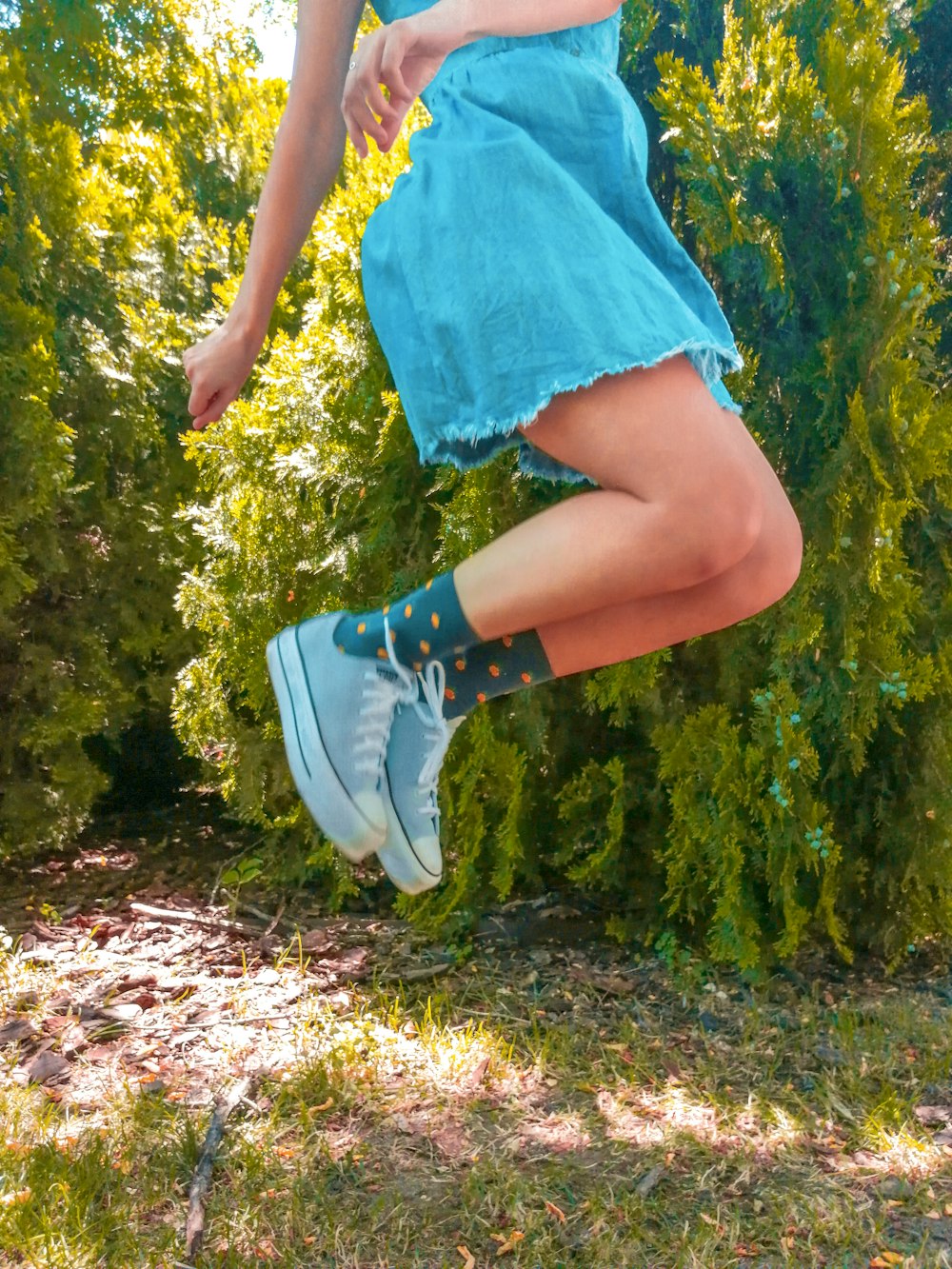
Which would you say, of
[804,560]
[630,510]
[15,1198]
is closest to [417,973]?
[15,1198]

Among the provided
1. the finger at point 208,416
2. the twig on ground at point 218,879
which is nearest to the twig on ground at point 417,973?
the twig on ground at point 218,879

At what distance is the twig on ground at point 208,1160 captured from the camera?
6.08 feet

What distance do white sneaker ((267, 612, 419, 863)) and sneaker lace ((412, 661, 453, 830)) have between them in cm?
2

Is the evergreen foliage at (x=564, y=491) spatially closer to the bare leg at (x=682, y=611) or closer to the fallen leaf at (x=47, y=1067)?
the fallen leaf at (x=47, y=1067)

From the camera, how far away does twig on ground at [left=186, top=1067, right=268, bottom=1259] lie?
1854 millimetres

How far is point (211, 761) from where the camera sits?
369 cm

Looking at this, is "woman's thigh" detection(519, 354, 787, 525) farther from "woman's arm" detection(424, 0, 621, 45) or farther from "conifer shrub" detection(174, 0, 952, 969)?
"conifer shrub" detection(174, 0, 952, 969)

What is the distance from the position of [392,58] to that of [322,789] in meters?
0.93

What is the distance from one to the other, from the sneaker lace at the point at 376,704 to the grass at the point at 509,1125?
2.84 ft

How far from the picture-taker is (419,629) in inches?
60.2

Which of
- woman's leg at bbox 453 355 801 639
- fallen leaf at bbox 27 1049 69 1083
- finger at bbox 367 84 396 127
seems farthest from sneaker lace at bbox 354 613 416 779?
fallen leaf at bbox 27 1049 69 1083

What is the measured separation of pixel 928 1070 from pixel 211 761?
2287mm

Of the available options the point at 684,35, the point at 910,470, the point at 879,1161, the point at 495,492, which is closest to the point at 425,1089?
the point at 879,1161

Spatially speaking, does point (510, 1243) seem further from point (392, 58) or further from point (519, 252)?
point (392, 58)
